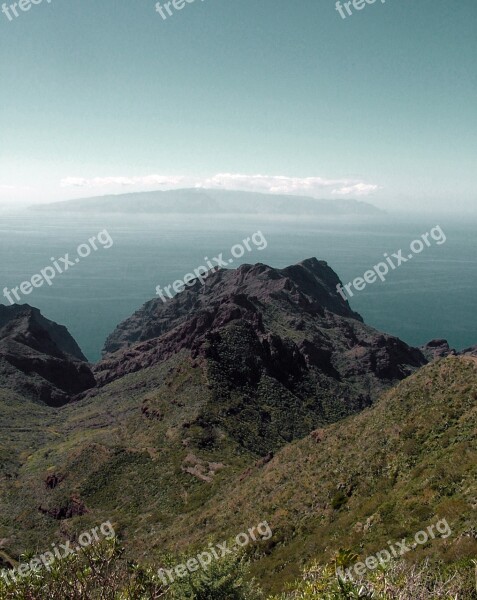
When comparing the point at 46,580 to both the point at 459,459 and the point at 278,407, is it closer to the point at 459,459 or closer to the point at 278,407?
the point at 459,459

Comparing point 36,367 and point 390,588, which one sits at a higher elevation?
point 390,588

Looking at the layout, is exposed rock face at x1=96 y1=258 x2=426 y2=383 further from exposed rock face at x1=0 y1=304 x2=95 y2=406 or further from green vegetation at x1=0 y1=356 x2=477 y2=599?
green vegetation at x1=0 y1=356 x2=477 y2=599

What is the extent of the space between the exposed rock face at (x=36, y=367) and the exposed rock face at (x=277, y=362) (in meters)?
9.60

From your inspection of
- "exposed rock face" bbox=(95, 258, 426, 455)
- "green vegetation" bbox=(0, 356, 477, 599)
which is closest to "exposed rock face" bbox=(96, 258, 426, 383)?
"exposed rock face" bbox=(95, 258, 426, 455)

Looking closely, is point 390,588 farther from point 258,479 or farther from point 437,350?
point 437,350

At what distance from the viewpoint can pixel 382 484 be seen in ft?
115

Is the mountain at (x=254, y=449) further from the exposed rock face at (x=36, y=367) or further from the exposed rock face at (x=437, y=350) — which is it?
the exposed rock face at (x=437, y=350)

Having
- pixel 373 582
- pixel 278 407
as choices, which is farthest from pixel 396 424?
pixel 278 407

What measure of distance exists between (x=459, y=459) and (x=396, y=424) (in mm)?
13383

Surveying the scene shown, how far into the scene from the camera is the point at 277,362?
106438 mm

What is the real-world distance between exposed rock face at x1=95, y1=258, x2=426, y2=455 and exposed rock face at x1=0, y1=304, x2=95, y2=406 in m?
9.60

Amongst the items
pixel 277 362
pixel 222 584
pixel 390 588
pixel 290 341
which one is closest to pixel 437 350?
pixel 290 341

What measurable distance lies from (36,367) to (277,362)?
8759 cm

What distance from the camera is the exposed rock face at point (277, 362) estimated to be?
86.8 meters
